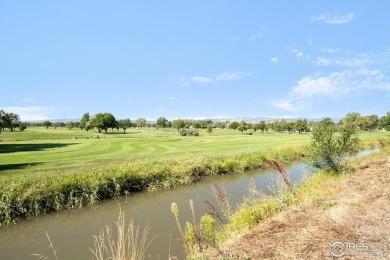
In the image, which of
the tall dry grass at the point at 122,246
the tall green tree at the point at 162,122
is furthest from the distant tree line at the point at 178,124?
the tall dry grass at the point at 122,246

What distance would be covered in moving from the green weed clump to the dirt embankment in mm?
10781

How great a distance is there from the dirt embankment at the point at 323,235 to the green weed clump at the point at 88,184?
10781 mm

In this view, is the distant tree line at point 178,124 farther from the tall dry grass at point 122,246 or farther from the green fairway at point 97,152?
the tall dry grass at point 122,246

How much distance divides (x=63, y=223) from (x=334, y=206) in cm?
1097

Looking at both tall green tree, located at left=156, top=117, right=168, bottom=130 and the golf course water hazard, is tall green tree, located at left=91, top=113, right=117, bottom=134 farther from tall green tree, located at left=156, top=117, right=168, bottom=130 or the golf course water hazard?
the golf course water hazard

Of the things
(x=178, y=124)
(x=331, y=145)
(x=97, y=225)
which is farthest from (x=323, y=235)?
(x=178, y=124)

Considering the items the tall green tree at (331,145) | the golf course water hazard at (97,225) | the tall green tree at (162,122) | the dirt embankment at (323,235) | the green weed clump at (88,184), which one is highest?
the tall green tree at (162,122)

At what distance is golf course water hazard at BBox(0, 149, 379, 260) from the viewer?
29.7 ft

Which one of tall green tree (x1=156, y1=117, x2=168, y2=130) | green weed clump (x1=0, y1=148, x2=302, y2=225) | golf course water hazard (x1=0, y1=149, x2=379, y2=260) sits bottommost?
golf course water hazard (x1=0, y1=149, x2=379, y2=260)

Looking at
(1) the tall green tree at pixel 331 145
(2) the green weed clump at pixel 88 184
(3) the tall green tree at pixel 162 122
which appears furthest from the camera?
(3) the tall green tree at pixel 162 122

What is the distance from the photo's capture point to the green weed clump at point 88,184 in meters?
12.8

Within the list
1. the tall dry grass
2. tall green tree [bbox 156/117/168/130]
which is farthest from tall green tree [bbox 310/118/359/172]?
tall green tree [bbox 156/117/168/130]

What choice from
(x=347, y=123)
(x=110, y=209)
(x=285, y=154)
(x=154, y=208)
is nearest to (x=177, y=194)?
(x=154, y=208)

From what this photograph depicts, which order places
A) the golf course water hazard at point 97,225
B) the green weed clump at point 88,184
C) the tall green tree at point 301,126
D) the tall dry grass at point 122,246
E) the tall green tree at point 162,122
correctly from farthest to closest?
the tall green tree at point 162,122 → the tall green tree at point 301,126 → the green weed clump at point 88,184 → the golf course water hazard at point 97,225 → the tall dry grass at point 122,246
